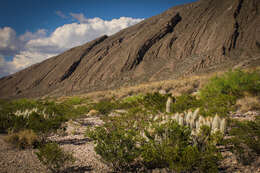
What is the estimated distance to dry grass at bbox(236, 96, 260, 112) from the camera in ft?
34.3

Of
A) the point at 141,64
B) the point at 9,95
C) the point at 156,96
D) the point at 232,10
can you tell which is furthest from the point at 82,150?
the point at 9,95

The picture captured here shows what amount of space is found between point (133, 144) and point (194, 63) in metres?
45.4

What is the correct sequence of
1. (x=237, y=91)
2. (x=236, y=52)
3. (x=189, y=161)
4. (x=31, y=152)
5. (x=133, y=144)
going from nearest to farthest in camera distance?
(x=189, y=161), (x=133, y=144), (x=31, y=152), (x=237, y=91), (x=236, y=52)

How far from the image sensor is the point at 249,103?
1084 cm

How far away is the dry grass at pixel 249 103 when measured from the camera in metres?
10.5

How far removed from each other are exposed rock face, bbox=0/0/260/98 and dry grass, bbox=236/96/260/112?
30.5 metres

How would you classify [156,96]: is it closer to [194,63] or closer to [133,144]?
[133,144]

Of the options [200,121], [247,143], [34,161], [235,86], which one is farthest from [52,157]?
[235,86]

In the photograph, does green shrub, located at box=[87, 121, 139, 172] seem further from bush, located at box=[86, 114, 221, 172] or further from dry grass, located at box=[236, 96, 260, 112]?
dry grass, located at box=[236, 96, 260, 112]

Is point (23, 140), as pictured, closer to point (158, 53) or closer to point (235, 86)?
point (235, 86)

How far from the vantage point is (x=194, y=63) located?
155 ft

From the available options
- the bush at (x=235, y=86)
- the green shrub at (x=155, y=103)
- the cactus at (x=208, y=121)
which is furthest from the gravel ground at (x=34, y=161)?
the bush at (x=235, y=86)

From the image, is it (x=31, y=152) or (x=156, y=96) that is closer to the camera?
(x=31, y=152)

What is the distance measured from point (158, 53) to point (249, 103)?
55.9m
